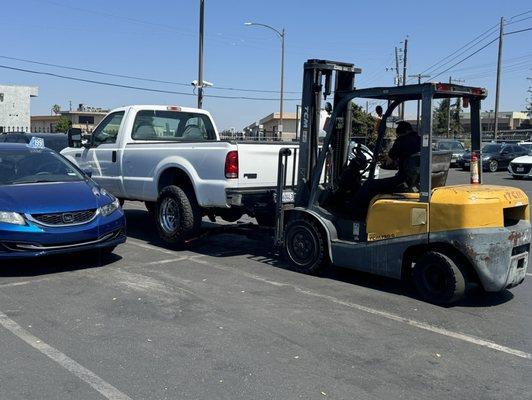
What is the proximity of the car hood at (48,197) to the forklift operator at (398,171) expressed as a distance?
3261 millimetres

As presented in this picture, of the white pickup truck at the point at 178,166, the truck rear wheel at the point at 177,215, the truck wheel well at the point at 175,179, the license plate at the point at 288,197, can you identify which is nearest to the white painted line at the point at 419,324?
the license plate at the point at 288,197

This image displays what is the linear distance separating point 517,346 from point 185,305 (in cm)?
311

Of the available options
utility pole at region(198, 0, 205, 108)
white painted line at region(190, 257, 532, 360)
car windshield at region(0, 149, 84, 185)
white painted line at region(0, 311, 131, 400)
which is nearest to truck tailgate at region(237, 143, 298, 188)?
white painted line at region(190, 257, 532, 360)

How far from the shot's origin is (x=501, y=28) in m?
44.0

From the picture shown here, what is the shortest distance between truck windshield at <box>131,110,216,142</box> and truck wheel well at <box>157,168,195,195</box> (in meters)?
1.27

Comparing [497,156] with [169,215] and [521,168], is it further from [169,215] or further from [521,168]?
[169,215]

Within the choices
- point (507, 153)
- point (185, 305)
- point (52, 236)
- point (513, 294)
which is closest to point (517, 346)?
point (513, 294)

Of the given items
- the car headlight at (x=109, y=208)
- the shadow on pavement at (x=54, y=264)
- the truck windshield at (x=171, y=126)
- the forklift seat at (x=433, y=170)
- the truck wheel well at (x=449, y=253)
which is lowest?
the shadow on pavement at (x=54, y=264)

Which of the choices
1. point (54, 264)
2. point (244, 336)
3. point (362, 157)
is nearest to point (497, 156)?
point (362, 157)

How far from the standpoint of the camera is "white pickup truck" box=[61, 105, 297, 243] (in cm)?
769

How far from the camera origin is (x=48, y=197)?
683 centimetres

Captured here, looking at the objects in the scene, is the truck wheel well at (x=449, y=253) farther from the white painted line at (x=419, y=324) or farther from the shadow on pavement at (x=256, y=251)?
the white painted line at (x=419, y=324)

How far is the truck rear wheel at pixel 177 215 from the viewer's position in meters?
8.15

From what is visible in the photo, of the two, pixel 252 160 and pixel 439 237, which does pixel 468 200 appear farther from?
pixel 252 160
